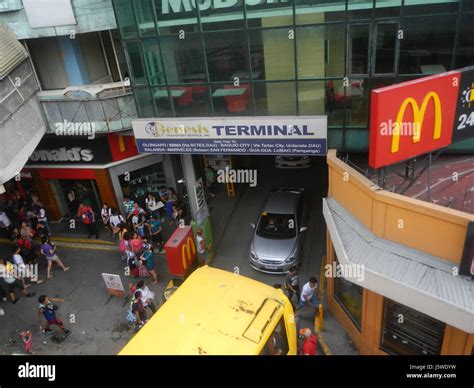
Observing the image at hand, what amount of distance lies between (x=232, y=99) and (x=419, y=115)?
5.42 metres

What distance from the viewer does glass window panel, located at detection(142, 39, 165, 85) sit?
1166 centimetres

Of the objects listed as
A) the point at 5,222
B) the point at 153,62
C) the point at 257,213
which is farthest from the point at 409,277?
the point at 5,222

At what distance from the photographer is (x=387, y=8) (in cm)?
953

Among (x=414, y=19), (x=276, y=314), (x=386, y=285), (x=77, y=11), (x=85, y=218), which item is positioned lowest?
(x=85, y=218)

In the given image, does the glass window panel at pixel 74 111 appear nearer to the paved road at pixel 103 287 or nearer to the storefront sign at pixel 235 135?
the storefront sign at pixel 235 135

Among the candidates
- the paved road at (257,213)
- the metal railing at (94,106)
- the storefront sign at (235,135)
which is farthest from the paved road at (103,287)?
the metal railing at (94,106)

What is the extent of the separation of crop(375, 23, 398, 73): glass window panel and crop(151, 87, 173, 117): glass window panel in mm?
5482

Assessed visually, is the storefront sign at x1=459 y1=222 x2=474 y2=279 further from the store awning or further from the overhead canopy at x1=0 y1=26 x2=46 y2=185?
the overhead canopy at x1=0 y1=26 x2=46 y2=185

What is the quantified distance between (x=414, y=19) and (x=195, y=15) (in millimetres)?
5331

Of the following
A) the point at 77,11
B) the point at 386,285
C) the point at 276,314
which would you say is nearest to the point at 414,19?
the point at 386,285

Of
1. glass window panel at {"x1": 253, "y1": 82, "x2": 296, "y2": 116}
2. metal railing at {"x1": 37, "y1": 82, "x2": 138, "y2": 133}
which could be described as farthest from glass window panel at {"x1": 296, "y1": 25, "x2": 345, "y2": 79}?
metal railing at {"x1": 37, "y1": 82, "x2": 138, "y2": 133}
